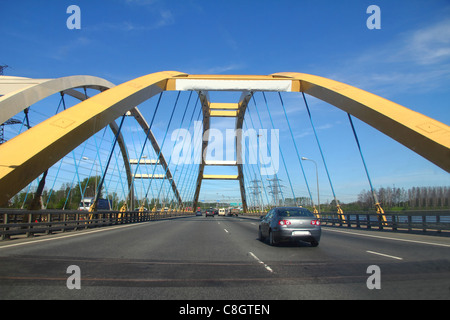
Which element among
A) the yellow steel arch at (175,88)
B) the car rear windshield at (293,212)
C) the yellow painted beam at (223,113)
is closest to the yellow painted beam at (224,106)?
the yellow painted beam at (223,113)

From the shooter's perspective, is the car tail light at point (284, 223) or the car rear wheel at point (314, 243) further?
the car rear wheel at point (314, 243)

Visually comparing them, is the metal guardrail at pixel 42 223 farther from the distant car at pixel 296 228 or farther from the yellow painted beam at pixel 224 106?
the yellow painted beam at pixel 224 106

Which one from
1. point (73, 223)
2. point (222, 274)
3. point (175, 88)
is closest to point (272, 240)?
point (222, 274)

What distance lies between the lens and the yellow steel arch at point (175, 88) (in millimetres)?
14258

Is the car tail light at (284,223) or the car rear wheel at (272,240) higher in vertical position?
the car tail light at (284,223)

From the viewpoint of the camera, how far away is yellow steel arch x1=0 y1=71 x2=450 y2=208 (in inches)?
561

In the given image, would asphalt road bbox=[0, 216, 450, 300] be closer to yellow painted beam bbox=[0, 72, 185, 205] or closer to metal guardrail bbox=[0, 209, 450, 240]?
metal guardrail bbox=[0, 209, 450, 240]

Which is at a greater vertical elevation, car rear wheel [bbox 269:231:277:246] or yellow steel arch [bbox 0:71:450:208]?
yellow steel arch [bbox 0:71:450:208]

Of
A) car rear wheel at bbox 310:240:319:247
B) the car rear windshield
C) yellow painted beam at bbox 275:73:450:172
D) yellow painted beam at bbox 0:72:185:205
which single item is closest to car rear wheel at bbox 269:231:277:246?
the car rear windshield

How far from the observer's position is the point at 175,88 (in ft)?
87.1

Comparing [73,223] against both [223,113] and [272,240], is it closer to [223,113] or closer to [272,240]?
[272,240]

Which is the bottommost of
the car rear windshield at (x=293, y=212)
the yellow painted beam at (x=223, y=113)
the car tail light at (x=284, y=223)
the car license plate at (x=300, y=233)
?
the car license plate at (x=300, y=233)

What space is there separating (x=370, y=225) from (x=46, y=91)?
21473mm
